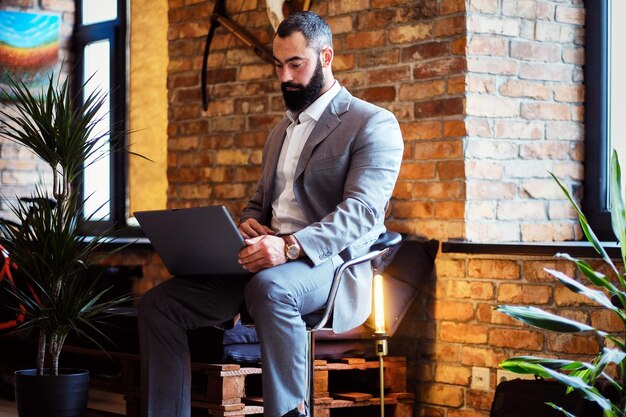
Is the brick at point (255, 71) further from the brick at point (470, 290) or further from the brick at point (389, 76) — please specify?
the brick at point (470, 290)

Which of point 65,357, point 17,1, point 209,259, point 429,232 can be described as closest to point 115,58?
point 17,1

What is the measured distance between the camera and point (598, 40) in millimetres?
4234

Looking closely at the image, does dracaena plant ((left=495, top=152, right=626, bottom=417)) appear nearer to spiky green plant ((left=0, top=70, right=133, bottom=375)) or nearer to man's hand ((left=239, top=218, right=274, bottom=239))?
man's hand ((left=239, top=218, right=274, bottom=239))

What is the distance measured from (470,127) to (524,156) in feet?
0.97

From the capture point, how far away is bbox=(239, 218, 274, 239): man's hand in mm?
3469

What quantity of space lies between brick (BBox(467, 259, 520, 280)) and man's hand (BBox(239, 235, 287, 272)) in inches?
41.9

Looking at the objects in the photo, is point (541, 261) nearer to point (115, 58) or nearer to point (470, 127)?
point (470, 127)

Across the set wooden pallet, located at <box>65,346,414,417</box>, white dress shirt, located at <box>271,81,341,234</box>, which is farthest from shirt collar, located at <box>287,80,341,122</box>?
wooden pallet, located at <box>65,346,414,417</box>

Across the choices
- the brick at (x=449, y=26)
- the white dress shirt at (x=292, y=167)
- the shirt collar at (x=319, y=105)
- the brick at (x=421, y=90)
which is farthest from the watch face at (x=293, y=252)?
the brick at (x=449, y=26)

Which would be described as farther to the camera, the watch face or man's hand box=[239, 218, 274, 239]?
man's hand box=[239, 218, 274, 239]

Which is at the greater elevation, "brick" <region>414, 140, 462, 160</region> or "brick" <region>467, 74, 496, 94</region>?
"brick" <region>467, 74, 496, 94</region>

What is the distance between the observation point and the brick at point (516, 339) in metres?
3.85

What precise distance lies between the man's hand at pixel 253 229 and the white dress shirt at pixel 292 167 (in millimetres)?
57

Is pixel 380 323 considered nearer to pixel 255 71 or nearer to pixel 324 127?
pixel 324 127
